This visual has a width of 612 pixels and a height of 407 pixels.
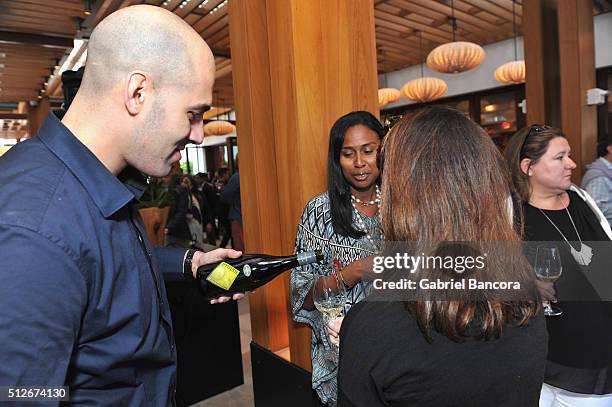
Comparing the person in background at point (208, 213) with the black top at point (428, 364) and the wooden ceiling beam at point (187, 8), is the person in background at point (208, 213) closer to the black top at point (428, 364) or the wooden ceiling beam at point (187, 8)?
the wooden ceiling beam at point (187, 8)

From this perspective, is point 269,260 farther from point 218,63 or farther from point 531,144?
point 218,63

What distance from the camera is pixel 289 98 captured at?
2.01 metres

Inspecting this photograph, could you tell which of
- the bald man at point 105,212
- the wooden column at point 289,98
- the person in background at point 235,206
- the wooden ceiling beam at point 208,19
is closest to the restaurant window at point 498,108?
the person in background at point 235,206

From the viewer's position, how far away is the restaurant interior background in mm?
2014

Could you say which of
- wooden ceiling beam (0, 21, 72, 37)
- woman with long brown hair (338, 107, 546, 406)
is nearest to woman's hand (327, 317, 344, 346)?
woman with long brown hair (338, 107, 546, 406)

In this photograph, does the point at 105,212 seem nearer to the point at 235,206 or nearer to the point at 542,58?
the point at 542,58

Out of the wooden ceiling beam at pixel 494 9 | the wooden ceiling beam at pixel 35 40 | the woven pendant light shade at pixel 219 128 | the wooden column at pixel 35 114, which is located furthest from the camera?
the woven pendant light shade at pixel 219 128

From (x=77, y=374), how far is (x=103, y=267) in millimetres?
190

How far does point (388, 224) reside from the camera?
2.82 feet

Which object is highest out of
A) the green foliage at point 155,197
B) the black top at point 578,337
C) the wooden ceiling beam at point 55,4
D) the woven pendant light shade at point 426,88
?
the wooden ceiling beam at point 55,4

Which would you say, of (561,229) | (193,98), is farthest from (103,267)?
(561,229)

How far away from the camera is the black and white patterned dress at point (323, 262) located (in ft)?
5.00

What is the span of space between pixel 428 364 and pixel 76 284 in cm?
59

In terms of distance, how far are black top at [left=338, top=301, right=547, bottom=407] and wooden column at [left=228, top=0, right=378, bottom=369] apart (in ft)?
4.05
